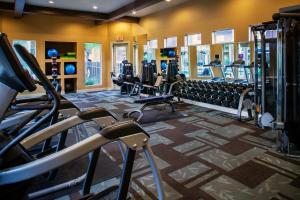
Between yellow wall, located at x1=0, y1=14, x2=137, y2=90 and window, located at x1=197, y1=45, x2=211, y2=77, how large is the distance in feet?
13.4

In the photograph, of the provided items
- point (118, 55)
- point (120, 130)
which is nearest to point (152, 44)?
point (118, 55)

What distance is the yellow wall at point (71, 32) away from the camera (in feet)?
28.9

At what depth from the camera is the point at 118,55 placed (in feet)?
36.0

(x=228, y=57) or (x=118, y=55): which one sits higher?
(x=118, y=55)

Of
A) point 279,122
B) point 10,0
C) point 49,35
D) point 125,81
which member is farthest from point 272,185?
point 49,35

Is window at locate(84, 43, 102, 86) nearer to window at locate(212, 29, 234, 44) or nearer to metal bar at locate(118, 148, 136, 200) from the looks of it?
window at locate(212, 29, 234, 44)

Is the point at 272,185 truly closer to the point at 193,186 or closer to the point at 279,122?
the point at 193,186

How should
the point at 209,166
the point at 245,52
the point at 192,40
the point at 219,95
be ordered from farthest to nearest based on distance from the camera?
the point at 192,40
the point at 245,52
the point at 219,95
the point at 209,166

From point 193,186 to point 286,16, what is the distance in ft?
8.04

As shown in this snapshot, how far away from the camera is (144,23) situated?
10117 mm

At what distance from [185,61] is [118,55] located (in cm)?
406

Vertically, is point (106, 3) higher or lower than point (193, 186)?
higher

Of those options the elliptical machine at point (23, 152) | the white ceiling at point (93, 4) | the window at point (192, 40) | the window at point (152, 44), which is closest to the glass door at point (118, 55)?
the window at point (152, 44)

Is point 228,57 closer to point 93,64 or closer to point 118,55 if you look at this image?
point 118,55
